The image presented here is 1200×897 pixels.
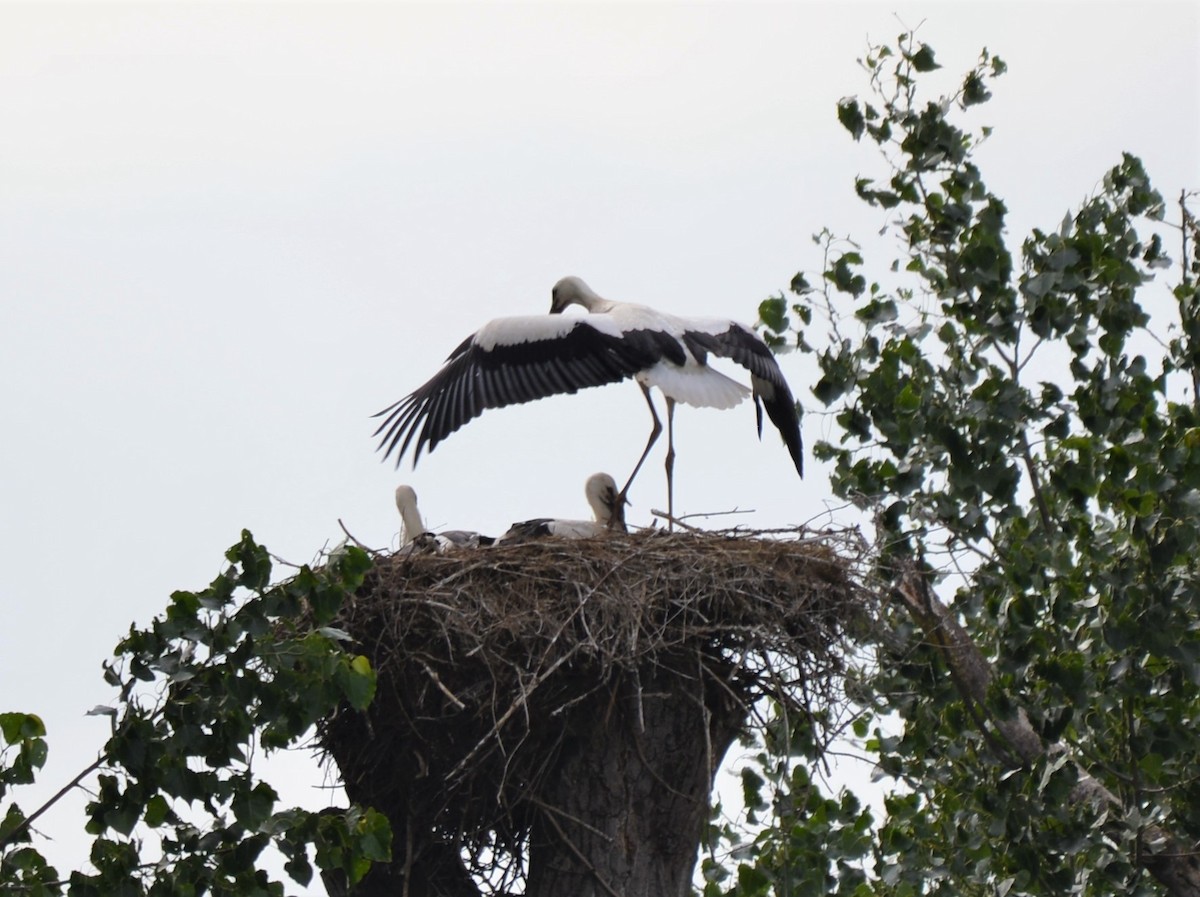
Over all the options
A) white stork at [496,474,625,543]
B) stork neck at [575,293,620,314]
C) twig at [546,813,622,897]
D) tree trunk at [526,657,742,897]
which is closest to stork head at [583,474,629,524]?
white stork at [496,474,625,543]

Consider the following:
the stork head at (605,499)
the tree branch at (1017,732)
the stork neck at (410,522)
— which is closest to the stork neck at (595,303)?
the stork head at (605,499)

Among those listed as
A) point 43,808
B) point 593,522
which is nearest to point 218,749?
point 43,808

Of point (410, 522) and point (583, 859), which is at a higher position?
point (410, 522)

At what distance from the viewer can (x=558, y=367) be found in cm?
→ 915

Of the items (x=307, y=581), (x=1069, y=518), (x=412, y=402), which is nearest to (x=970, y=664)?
(x=1069, y=518)

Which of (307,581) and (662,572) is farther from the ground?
(662,572)

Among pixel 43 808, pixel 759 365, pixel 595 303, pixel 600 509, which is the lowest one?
pixel 43 808

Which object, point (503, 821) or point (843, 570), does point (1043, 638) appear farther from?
point (503, 821)

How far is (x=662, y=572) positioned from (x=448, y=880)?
56.1 inches

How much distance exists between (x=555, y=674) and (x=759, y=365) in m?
2.93

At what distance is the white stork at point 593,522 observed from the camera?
8.28 meters

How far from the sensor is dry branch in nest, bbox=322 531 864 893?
7.01 m

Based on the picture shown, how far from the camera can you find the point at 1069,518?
8.70m

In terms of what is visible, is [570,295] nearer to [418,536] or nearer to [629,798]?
[418,536]
